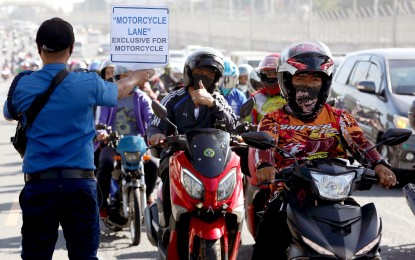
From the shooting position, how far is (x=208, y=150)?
609 centimetres

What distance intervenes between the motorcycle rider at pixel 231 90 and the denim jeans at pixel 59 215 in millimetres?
3905

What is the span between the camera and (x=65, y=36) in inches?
202

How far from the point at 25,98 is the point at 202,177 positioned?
54.4 inches

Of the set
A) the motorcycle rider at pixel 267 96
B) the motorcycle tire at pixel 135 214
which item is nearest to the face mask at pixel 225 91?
the motorcycle rider at pixel 267 96

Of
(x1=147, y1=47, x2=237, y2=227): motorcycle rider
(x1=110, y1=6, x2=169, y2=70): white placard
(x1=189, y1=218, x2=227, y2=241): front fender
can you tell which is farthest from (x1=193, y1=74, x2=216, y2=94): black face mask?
(x1=189, y1=218, x2=227, y2=241): front fender

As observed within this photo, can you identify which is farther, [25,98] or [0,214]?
[0,214]

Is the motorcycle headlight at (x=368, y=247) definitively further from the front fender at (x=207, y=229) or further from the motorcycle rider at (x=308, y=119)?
the front fender at (x=207, y=229)

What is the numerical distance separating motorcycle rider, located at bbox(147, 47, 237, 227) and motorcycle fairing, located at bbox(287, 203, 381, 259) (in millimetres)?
2077

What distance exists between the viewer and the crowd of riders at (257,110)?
18.0ft

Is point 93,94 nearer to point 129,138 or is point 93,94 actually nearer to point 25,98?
point 25,98

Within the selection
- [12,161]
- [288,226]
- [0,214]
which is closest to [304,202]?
[288,226]

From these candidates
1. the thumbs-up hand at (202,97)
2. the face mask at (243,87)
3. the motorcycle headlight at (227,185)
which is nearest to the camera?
the motorcycle headlight at (227,185)

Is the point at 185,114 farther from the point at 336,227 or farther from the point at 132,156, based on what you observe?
the point at 336,227

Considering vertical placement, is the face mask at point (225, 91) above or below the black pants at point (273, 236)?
above
